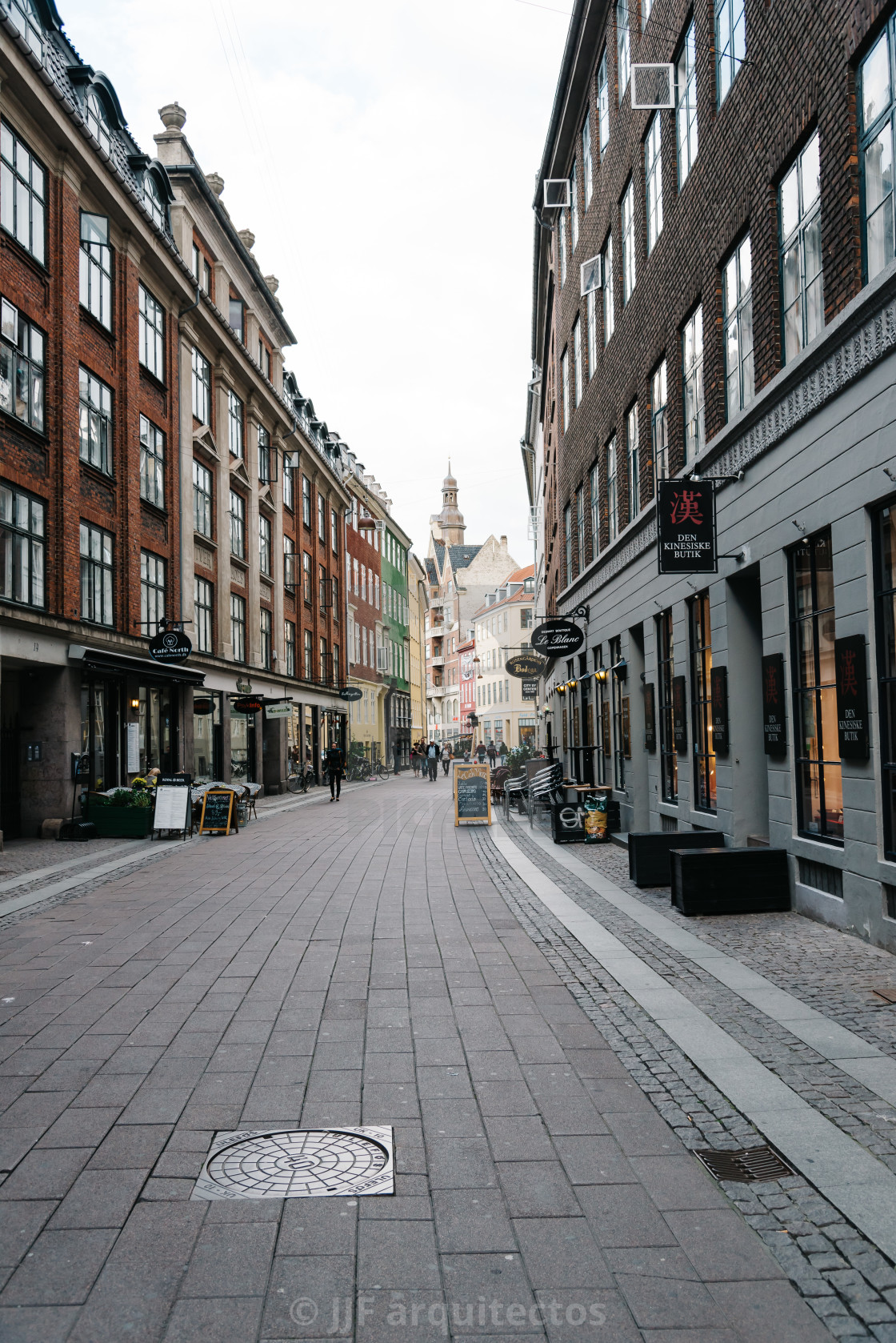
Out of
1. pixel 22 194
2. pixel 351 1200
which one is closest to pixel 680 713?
pixel 351 1200

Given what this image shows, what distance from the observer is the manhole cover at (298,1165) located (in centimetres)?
393

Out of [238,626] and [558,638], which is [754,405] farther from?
[238,626]

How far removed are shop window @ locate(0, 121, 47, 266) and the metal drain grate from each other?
60.9ft

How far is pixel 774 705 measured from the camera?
10430 mm

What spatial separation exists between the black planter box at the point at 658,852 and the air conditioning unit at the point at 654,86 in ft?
31.7

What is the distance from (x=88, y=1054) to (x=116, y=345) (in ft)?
68.0

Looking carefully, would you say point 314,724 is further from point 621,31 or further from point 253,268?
point 621,31

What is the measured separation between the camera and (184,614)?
1094 inches

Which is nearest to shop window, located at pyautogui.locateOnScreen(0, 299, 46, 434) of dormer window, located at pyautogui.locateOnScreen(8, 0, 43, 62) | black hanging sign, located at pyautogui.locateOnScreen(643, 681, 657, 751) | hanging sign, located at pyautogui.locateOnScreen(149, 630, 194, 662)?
dormer window, located at pyautogui.locateOnScreen(8, 0, 43, 62)

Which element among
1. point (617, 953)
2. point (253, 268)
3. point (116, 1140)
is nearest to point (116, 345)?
point (253, 268)

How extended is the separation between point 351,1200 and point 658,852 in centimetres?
822

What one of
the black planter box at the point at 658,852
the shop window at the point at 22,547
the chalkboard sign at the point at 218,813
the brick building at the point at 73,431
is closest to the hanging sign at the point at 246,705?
the brick building at the point at 73,431

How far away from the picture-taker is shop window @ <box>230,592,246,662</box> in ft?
109

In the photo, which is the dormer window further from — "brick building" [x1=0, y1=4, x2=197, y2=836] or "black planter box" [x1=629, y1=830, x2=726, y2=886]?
"black planter box" [x1=629, y1=830, x2=726, y2=886]
